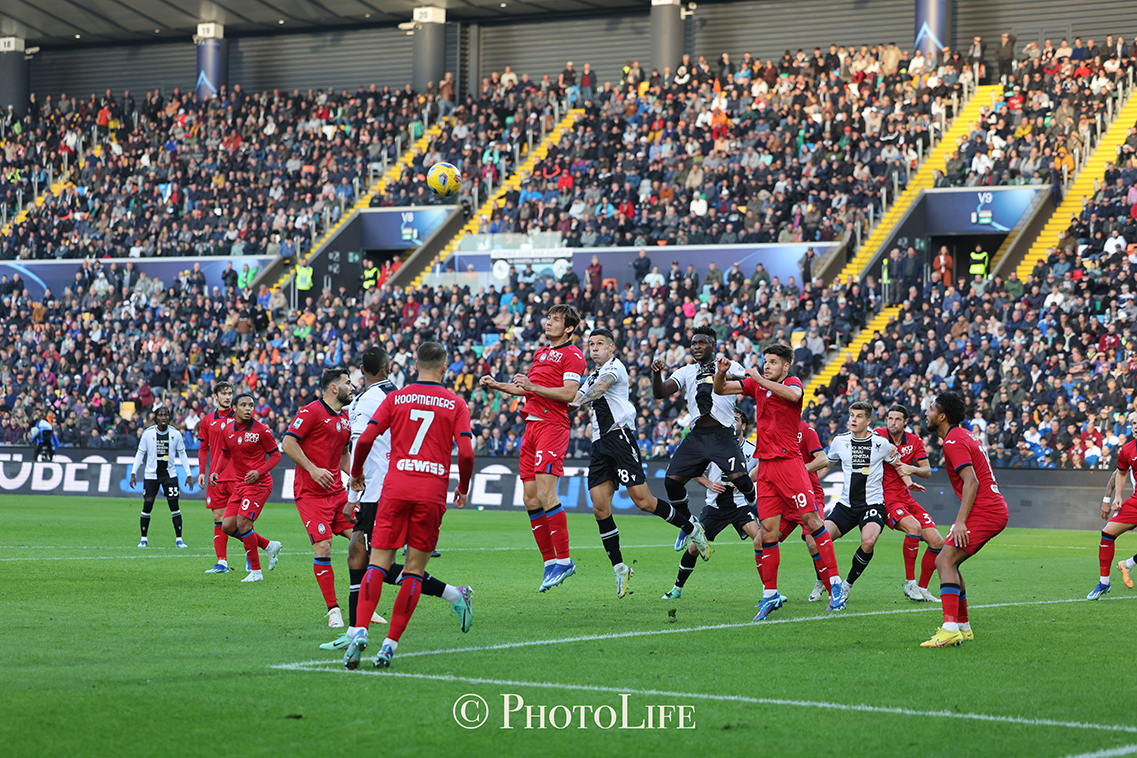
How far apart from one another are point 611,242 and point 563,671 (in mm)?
29306

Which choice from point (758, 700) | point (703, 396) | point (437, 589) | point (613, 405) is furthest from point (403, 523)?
point (703, 396)

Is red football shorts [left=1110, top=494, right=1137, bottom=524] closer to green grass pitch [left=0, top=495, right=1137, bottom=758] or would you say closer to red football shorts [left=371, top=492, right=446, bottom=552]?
green grass pitch [left=0, top=495, right=1137, bottom=758]

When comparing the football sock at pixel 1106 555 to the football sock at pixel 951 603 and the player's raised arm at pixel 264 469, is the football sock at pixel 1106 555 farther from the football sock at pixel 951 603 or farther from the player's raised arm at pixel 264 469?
the player's raised arm at pixel 264 469

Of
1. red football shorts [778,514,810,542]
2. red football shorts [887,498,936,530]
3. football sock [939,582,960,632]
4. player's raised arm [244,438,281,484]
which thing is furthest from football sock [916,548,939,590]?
player's raised arm [244,438,281,484]

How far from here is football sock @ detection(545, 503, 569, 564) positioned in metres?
12.5

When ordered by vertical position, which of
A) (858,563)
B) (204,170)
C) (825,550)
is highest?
(204,170)

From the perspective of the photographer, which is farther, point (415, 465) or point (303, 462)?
point (303, 462)

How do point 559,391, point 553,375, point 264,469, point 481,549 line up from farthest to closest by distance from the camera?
1. point 481,549
2. point 264,469
3. point 553,375
4. point 559,391

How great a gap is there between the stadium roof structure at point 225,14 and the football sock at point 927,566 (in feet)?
121

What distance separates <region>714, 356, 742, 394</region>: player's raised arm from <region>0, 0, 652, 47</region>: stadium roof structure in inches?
1491

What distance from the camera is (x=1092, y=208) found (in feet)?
101

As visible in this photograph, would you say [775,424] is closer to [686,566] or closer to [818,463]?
[686,566]

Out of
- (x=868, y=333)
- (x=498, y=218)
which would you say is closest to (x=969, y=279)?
(x=868, y=333)

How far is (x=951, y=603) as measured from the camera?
1005 cm
